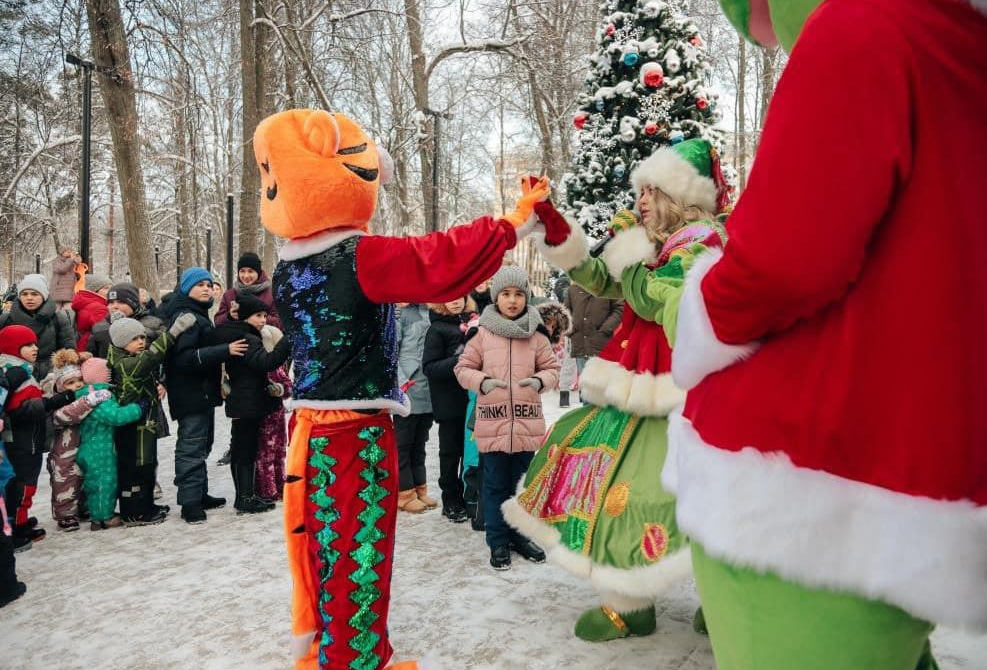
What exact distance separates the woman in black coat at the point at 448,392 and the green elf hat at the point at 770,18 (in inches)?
142

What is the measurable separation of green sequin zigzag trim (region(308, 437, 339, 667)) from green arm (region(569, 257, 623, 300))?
1306 mm

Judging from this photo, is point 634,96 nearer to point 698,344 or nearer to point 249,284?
point 249,284

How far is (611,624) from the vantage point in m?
3.16

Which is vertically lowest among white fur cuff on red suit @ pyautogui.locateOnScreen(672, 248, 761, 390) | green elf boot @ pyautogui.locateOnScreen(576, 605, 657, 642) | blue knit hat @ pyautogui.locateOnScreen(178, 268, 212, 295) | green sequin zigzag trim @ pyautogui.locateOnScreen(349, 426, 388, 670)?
green elf boot @ pyautogui.locateOnScreen(576, 605, 657, 642)

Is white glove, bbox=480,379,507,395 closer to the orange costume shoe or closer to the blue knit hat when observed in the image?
the orange costume shoe

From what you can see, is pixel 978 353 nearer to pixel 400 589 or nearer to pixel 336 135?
pixel 336 135

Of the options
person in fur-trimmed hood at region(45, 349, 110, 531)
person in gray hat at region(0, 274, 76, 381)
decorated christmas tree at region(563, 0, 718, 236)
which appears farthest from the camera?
decorated christmas tree at region(563, 0, 718, 236)

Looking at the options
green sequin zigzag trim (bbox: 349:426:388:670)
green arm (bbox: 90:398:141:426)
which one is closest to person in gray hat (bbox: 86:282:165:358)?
green arm (bbox: 90:398:141:426)

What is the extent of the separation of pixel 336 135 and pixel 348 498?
4.46 ft

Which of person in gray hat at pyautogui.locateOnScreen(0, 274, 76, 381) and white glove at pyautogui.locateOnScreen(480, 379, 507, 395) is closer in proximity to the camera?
white glove at pyautogui.locateOnScreen(480, 379, 507, 395)

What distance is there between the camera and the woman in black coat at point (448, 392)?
5.10 meters

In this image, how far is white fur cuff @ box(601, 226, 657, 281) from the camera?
2.98 meters

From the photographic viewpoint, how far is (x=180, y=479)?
5160mm

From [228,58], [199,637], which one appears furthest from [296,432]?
[228,58]
